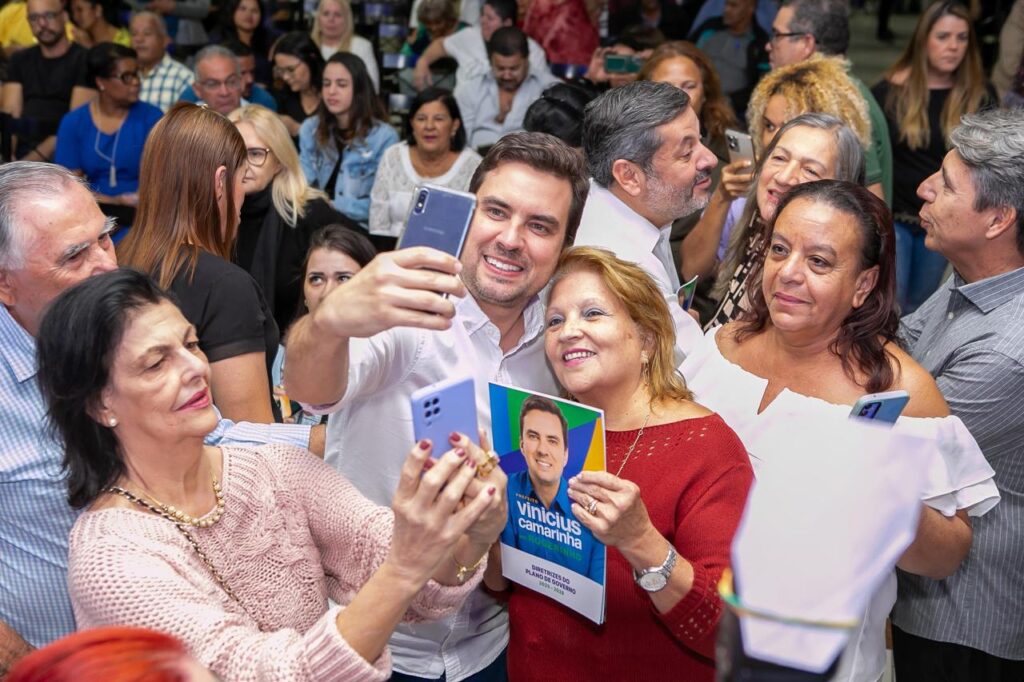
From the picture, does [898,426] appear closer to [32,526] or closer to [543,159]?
[543,159]

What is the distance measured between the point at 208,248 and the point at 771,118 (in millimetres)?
2028

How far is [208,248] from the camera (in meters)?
3.27

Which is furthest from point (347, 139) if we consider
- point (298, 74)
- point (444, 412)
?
point (444, 412)

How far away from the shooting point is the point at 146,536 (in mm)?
1758

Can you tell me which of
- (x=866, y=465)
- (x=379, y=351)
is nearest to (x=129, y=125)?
(x=379, y=351)

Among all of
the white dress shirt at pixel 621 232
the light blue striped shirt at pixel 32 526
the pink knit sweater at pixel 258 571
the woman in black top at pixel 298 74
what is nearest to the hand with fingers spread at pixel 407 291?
the pink knit sweater at pixel 258 571

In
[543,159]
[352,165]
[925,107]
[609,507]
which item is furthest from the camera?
[352,165]

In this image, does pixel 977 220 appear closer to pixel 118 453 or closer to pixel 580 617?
pixel 580 617

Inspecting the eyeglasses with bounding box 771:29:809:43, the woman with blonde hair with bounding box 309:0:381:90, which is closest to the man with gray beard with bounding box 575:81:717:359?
the eyeglasses with bounding box 771:29:809:43

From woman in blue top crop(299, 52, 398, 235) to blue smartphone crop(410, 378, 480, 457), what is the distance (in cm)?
461

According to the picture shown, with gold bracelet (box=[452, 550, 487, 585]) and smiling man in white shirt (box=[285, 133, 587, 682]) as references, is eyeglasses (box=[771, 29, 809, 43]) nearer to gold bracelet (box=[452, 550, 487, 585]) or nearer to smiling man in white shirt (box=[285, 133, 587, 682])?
smiling man in white shirt (box=[285, 133, 587, 682])

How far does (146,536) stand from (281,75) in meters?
5.91

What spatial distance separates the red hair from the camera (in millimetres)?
1208

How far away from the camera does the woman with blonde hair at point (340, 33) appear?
7637mm
